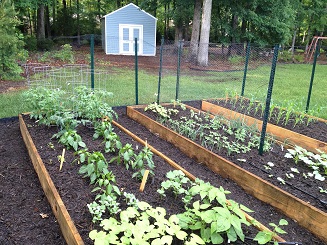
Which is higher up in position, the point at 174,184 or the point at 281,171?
the point at 174,184

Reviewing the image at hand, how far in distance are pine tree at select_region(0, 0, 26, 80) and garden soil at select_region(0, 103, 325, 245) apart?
5203 mm

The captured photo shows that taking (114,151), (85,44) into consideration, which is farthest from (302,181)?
(85,44)

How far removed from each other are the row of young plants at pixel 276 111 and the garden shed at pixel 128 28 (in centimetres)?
1086

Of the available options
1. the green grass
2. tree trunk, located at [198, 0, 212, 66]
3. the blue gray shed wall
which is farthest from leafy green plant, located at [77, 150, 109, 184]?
the blue gray shed wall

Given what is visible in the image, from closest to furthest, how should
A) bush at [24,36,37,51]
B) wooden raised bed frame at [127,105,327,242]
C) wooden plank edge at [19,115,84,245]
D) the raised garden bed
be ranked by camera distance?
wooden plank edge at [19,115,84,245], the raised garden bed, wooden raised bed frame at [127,105,327,242], bush at [24,36,37,51]

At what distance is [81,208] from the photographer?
7.22ft

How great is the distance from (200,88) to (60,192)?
6205 mm

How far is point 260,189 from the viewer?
9.36ft

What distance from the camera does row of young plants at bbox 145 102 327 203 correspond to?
3.03 m

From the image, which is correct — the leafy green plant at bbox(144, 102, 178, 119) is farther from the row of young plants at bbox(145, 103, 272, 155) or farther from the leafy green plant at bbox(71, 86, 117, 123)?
the leafy green plant at bbox(71, 86, 117, 123)

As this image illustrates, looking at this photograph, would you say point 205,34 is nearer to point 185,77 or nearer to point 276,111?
point 185,77

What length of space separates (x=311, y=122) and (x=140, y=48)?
41.3 feet

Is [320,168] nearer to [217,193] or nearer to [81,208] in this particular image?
[217,193]

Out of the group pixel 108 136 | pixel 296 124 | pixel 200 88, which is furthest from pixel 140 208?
pixel 200 88
